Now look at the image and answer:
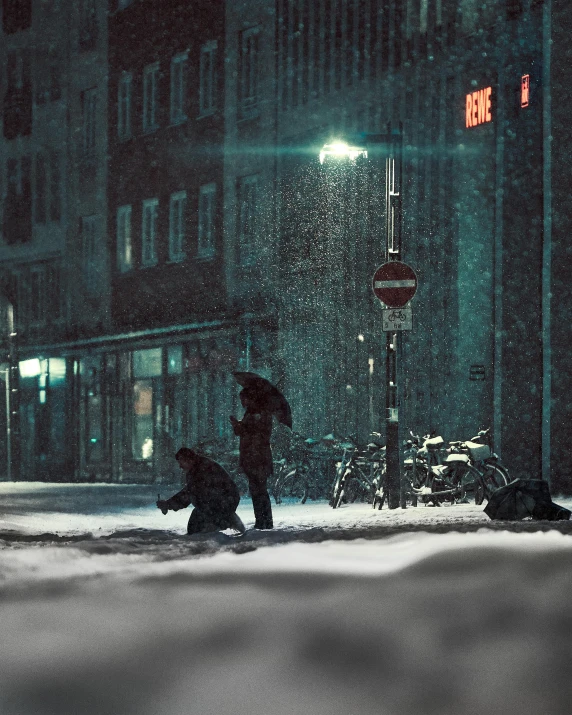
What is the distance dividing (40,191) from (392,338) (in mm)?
24281

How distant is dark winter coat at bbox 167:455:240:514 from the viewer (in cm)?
1291

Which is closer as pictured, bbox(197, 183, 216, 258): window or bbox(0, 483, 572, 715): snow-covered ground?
bbox(0, 483, 572, 715): snow-covered ground

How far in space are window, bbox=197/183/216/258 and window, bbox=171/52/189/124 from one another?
2172 millimetres

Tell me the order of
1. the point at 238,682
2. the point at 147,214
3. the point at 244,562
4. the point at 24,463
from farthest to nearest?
the point at 24,463
the point at 147,214
the point at 244,562
the point at 238,682

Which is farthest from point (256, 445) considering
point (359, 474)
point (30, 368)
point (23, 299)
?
point (23, 299)

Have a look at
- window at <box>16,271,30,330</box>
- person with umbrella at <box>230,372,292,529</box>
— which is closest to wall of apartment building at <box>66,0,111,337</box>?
→ window at <box>16,271,30,330</box>

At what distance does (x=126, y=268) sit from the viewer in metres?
36.8

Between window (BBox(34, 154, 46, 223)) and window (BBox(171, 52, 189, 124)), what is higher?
window (BBox(171, 52, 189, 124))

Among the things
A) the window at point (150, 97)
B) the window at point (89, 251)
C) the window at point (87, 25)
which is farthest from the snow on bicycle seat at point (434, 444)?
the window at point (87, 25)

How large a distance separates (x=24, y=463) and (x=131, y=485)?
7.94m

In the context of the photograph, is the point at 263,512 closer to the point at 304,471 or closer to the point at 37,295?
the point at 304,471

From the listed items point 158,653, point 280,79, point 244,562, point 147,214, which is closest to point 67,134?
point 147,214

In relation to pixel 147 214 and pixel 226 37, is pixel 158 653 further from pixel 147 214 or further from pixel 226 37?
pixel 147 214

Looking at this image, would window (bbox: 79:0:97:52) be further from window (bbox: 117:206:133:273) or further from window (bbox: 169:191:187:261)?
window (bbox: 169:191:187:261)
